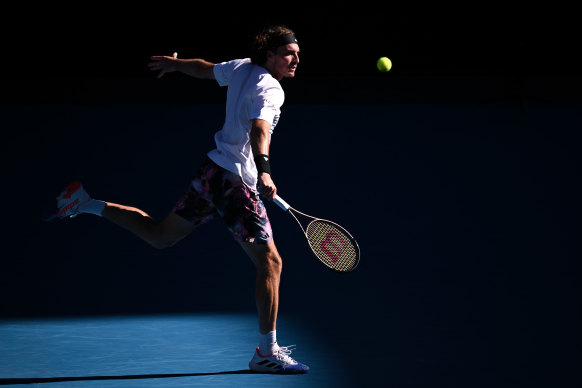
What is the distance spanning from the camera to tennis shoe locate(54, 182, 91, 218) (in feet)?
13.2

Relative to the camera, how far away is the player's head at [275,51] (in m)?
3.58

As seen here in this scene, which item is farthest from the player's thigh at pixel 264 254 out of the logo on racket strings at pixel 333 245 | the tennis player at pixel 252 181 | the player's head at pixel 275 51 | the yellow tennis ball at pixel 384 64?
the yellow tennis ball at pixel 384 64

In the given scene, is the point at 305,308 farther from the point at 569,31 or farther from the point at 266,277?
the point at 569,31

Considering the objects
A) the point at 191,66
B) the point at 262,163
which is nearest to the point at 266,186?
the point at 262,163

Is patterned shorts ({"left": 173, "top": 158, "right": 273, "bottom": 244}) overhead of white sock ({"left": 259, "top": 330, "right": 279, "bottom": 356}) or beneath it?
overhead

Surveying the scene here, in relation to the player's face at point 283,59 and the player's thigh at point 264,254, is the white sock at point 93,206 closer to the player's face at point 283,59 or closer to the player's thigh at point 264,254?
the player's thigh at point 264,254

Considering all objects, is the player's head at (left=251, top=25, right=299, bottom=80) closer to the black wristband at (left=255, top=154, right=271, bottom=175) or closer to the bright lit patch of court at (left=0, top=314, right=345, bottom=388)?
the black wristband at (left=255, top=154, right=271, bottom=175)

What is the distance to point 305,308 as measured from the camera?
13.9 ft

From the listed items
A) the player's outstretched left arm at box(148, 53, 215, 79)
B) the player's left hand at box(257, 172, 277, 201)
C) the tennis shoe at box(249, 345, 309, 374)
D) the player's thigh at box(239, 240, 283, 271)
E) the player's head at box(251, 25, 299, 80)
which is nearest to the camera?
the player's left hand at box(257, 172, 277, 201)

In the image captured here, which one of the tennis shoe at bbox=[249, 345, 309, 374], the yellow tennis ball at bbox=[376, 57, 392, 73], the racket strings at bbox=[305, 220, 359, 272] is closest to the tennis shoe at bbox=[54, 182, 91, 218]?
the racket strings at bbox=[305, 220, 359, 272]

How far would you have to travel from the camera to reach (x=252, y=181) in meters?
3.56

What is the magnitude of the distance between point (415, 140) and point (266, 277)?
5.68m

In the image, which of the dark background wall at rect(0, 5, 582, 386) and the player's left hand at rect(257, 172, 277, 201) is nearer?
the player's left hand at rect(257, 172, 277, 201)

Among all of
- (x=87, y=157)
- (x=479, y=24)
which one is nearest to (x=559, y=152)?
(x=87, y=157)
